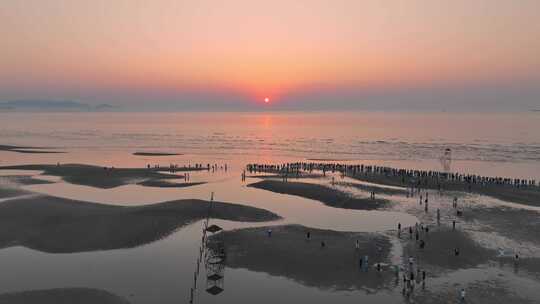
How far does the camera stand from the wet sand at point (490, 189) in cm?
5038

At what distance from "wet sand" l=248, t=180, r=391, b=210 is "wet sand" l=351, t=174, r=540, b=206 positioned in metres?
10.3

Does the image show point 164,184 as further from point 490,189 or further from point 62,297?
point 490,189

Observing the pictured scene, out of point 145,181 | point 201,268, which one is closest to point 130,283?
point 201,268

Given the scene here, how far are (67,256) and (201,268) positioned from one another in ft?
31.3

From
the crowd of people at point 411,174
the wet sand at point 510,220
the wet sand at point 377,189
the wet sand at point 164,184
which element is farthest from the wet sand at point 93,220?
the crowd of people at point 411,174

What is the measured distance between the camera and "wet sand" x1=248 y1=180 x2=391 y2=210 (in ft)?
155

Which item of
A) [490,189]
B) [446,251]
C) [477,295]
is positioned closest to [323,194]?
[446,251]

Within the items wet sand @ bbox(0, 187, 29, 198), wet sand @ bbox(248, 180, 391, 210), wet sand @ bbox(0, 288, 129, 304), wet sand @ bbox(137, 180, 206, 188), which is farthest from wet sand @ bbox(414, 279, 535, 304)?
wet sand @ bbox(0, 187, 29, 198)

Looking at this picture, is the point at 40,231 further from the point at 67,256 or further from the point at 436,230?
the point at 436,230

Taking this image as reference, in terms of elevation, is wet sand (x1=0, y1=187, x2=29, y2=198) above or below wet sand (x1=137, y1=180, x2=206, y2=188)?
below

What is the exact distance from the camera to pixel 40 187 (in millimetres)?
54156

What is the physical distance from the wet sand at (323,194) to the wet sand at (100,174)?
1572 centimetres

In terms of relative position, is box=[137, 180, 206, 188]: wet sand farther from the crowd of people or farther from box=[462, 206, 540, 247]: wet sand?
box=[462, 206, 540, 247]: wet sand

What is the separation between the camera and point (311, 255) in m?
31.0
